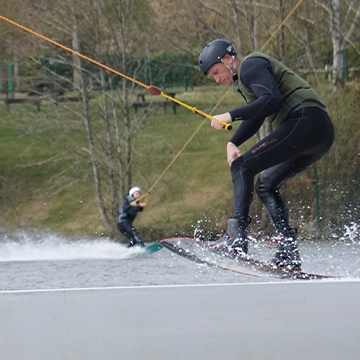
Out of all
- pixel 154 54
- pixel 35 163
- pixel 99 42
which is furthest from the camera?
pixel 35 163

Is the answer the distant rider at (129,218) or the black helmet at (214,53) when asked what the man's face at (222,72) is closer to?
the black helmet at (214,53)

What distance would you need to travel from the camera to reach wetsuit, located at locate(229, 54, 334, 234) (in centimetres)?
491

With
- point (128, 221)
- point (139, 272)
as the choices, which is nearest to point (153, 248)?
point (128, 221)

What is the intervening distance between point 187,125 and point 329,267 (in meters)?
14.9

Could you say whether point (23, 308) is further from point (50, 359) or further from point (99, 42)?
point (99, 42)

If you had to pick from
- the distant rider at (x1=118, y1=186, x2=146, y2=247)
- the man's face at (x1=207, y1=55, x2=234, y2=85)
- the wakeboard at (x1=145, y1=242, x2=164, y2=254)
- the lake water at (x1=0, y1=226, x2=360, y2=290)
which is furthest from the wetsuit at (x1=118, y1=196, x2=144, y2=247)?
the man's face at (x1=207, y1=55, x2=234, y2=85)

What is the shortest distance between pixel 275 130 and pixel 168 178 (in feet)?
43.9

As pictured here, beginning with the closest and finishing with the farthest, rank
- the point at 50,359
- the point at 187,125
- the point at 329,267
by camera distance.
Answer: the point at 50,359
the point at 329,267
the point at 187,125

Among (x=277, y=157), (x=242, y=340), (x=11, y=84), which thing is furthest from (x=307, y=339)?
(x=11, y=84)

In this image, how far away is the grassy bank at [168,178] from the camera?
14961 mm

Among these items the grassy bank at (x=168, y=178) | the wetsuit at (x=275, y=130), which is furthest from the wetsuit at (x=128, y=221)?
the wetsuit at (x=275, y=130)

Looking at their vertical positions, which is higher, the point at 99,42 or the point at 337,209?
the point at 99,42

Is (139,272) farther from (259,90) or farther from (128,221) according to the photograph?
(128,221)

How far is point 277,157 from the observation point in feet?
16.9
